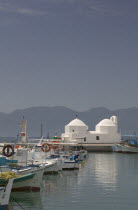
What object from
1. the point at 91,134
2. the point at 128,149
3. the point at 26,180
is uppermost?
the point at 91,134

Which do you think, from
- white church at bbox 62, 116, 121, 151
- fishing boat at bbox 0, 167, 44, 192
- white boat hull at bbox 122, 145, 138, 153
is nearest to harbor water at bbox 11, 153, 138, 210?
fishing boat at bbox 0, 167, 44, 192

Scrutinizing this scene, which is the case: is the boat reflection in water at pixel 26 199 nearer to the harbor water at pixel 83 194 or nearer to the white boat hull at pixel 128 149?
the harbor water at pixel 83 194

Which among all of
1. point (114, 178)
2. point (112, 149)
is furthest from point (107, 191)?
point (112, 149)

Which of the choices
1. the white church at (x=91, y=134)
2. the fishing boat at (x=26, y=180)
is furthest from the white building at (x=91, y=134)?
the fishing boat at (x=26, y=180)

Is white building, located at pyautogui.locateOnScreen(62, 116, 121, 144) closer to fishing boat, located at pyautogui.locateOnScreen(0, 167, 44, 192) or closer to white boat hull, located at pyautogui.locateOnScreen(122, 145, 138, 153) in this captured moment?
white boat hull, located at pyautogui.locateOnScreen(122, 145, 138, 153)

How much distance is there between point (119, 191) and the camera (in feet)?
124

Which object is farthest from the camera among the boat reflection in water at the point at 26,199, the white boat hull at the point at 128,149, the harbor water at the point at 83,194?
the white boat hull at the point at 128,149

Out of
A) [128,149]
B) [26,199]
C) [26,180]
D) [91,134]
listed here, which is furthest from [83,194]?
[91,134]

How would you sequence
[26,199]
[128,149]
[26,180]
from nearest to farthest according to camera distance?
[26,199] → [26,180] → [128,149]

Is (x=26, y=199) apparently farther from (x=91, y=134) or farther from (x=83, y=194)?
(x=91, y=134)

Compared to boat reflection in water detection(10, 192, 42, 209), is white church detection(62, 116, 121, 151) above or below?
above

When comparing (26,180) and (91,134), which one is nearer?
(26,180)

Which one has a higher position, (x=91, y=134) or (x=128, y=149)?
(x=91, y=134)

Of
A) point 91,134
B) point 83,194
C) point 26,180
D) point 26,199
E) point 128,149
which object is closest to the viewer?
point 26,199
